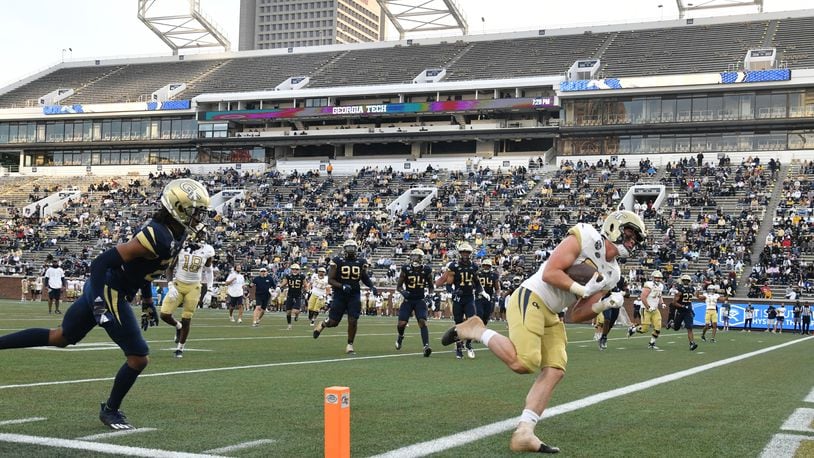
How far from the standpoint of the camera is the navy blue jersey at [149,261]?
6.60 metres

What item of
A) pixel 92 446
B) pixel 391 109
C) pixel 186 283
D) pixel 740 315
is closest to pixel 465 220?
pixel 740 315

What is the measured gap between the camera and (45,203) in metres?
59.4

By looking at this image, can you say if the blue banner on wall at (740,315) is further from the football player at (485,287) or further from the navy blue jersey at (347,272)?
the navy blue jersey at (347,272)

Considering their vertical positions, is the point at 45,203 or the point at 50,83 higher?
the point at 50,83

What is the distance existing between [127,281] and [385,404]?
9.25 feet

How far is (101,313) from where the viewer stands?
21.5 feet

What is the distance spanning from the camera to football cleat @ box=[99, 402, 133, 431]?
6578 millimetres

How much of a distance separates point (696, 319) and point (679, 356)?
18270 millimetres

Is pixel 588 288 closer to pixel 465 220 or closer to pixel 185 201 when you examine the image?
pixel 185 201

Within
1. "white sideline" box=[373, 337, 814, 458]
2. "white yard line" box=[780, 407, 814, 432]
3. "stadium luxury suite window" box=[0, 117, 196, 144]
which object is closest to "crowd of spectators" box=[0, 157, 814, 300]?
"stadium luxury suite window" box=[0, 117, 196, 144]

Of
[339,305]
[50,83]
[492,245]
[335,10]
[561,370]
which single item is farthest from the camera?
[335,10]

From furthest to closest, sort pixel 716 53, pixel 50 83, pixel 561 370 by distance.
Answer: pixel 50 83 < pixel 716 53 < pixel 561 370

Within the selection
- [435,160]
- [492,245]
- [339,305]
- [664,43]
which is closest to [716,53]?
[664,43]

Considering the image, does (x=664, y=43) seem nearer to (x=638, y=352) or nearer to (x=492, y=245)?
(x=492, y=245)
